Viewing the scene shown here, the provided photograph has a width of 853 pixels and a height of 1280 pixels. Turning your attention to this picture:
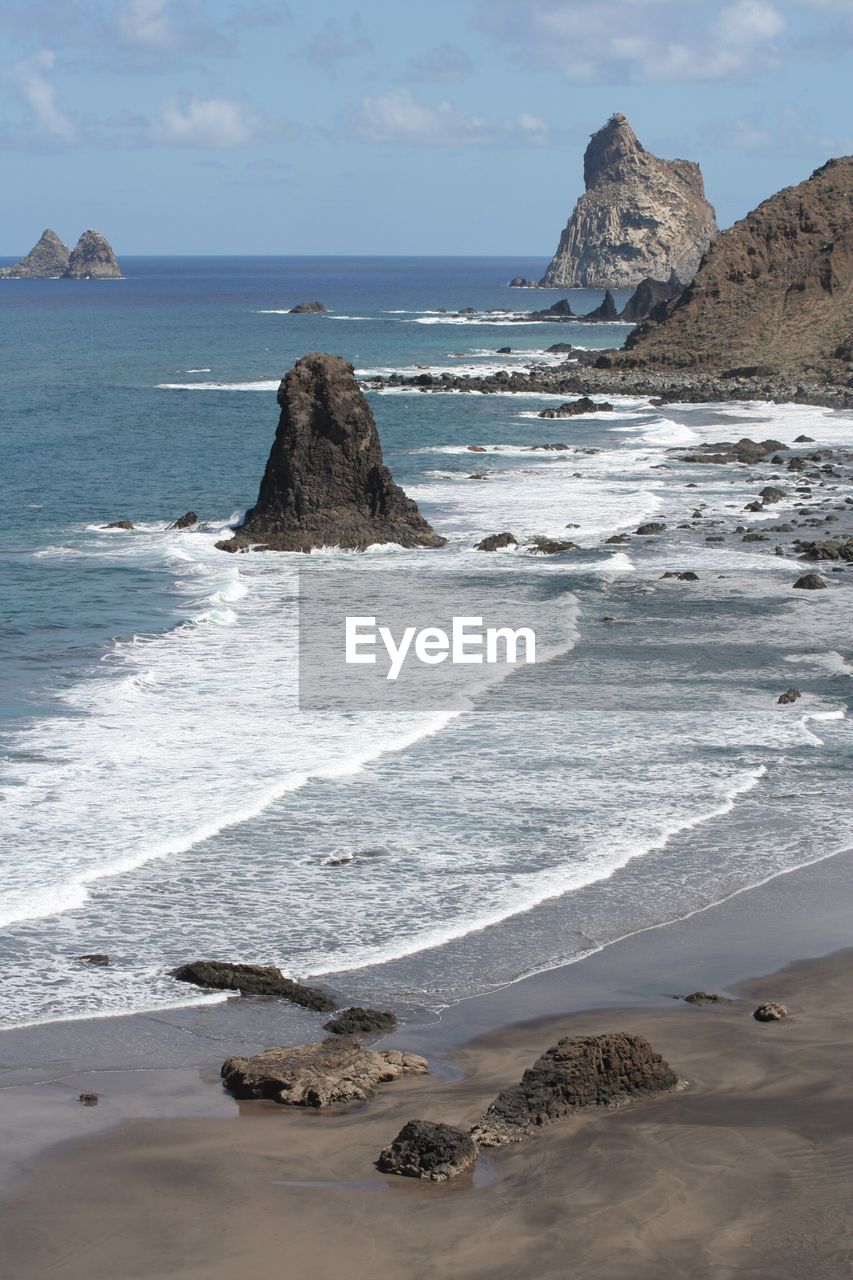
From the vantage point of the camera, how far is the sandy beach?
10188 millimetres

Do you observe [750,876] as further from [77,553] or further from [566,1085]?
[77,553]

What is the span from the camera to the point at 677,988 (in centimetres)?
1581

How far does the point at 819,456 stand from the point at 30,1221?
185 ft

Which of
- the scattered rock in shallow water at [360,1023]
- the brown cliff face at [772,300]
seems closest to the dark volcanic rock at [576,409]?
the brown cliff face at [772,300]

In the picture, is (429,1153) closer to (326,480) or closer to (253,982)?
(253,982)

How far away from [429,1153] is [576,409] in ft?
238

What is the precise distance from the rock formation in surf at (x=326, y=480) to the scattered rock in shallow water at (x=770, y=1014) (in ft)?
97.0

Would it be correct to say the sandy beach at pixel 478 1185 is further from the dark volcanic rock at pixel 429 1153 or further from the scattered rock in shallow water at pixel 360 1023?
the scattered rock in shallow water at pixel 360 1023

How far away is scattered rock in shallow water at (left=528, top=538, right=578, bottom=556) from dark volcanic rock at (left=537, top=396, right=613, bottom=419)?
37.9 m

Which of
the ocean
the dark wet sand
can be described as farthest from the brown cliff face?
the dark wet sand

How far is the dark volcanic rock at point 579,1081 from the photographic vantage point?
40.1 feet

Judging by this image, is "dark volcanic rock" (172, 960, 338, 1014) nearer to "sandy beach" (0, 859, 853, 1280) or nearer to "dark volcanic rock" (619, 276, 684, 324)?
"sandy beach" (0, 859, 853, 1280)

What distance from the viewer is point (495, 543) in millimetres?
43188

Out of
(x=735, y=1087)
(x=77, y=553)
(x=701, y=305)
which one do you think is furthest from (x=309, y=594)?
(x=701, y=305)
